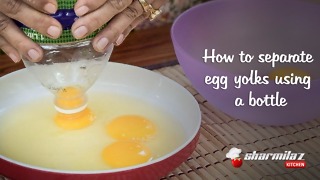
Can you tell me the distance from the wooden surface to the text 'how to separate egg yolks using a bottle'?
0.31 m

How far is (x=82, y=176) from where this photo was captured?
817mm

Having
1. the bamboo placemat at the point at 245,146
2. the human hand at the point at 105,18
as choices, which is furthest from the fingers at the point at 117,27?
the bamboo placemat at the point at 245,146

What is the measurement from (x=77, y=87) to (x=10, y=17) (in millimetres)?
189

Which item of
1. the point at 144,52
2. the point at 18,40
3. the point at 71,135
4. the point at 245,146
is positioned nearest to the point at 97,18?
the point at 18,40

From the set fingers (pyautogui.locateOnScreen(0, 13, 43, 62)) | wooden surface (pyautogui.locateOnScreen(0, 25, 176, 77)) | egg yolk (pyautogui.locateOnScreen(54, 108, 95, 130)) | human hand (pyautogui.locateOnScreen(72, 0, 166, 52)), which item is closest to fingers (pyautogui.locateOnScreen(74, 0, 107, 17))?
human hand (pyautogui.locateOnScreen(72, 0, 166, 52))

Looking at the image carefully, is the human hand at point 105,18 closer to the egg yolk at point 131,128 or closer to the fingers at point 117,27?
the fingers at point 117,27

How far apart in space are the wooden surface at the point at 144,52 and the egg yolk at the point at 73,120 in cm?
30

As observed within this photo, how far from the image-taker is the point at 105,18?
3.12 ft

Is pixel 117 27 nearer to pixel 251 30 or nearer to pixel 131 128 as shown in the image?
pixel 131 128

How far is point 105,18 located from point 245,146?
379 mm

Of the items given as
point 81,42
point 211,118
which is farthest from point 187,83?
point 81,42

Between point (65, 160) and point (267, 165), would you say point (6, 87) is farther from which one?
point (267, 165)

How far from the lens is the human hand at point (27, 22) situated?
86 centimetres

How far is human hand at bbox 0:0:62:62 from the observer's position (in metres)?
0.86
